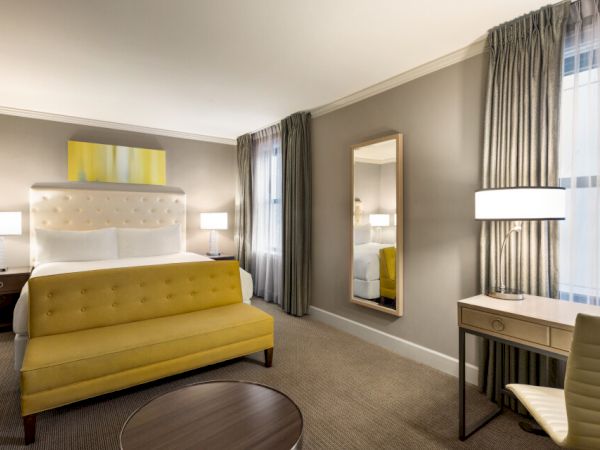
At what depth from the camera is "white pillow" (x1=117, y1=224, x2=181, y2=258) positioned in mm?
4367

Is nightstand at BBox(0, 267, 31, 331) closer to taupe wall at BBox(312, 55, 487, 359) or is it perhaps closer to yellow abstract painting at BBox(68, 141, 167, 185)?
yellow abstract painting at BBox(68, 141, 167, 185)

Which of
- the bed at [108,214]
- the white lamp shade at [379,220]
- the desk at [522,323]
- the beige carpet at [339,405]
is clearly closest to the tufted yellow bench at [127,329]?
the beige carpet at [339,405]

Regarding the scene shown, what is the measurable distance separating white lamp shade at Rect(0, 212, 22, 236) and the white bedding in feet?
12.4

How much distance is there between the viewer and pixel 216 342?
256 centimetres

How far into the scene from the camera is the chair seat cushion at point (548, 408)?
4.36ft

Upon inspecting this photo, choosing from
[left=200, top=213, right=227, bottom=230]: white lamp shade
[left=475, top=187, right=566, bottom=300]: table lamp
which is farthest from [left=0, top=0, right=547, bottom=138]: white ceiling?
[left=200, top=213, right=227, bottom=230]: white lamp shade

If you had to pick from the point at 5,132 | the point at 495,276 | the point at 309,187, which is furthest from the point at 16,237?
the point at 495,276

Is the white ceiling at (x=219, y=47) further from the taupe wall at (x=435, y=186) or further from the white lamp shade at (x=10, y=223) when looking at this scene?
the white lamp shade at (x=10, y=223)

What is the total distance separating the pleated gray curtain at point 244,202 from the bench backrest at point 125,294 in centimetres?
209

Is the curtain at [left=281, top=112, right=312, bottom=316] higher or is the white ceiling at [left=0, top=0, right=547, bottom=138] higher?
the white ceiling at [left=0, top=0, right=547, bottom=138]

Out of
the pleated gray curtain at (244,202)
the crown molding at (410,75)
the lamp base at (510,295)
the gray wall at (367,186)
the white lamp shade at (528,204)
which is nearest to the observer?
the white lamp shade at (528,204)

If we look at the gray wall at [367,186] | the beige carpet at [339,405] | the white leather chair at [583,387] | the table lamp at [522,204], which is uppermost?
the gray wall at [367,186]

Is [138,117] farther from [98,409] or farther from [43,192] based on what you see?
[98,409]

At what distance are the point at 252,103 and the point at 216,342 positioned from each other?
8.74 feet
